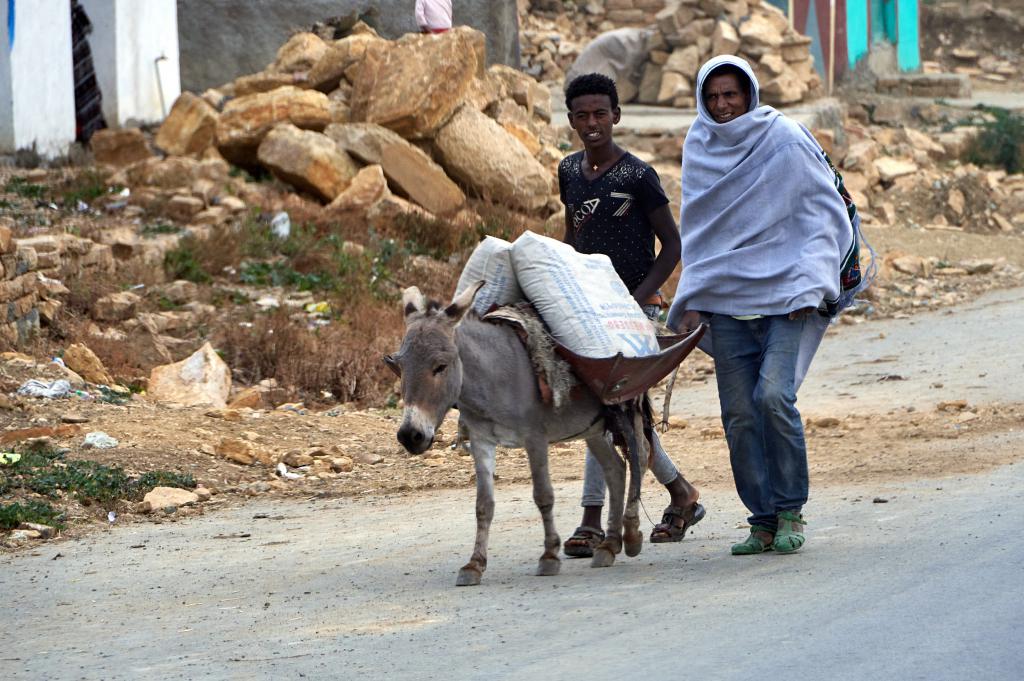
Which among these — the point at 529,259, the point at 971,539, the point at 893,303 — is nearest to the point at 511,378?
the point at 529,259

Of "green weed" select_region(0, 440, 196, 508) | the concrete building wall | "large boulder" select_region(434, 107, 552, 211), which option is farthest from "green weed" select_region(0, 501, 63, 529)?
the concrete building wall

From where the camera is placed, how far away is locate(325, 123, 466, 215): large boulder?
15070mm

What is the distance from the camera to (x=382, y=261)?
43.8 ft

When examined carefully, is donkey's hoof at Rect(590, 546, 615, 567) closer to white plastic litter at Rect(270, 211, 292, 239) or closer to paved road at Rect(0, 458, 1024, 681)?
paved road at Rect(0, 458, 1024, 681)

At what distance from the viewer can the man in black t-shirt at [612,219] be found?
5.68 m

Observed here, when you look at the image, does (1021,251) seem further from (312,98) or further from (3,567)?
(3,567)

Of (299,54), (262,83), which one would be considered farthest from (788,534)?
(299,54)

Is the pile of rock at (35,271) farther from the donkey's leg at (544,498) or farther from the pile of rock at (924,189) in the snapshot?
the pile of rock at (924,189)

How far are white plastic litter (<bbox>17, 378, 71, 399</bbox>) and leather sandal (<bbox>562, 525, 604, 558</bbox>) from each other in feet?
15.2

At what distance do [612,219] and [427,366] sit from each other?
46.5 inches

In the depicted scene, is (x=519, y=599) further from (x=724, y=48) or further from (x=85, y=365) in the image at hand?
(x=724, y=48)

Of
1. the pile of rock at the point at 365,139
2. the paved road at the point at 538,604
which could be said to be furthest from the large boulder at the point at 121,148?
the paved road at the point at 538,604

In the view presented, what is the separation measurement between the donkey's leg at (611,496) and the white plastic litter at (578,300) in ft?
1.39

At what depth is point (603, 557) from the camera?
5500mm
